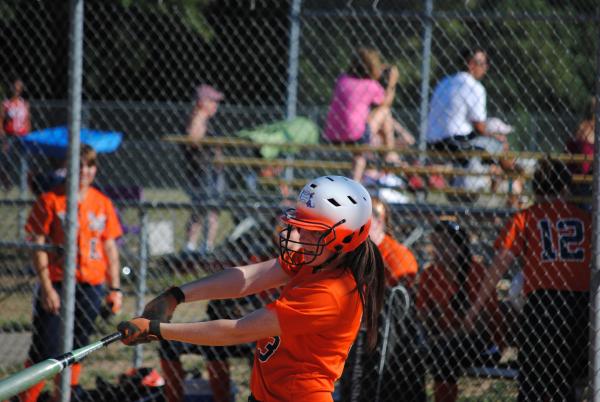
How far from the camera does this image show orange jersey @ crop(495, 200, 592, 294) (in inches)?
214

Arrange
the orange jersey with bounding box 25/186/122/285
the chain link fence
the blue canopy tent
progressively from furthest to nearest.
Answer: the blue canopy tent, the orange jersey with bounding box 25/186/122/285, the chain link fence

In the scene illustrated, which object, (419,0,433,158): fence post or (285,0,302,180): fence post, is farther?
(285,0,302,180): fence post

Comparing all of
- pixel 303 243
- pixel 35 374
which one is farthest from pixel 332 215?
pixel 35 374

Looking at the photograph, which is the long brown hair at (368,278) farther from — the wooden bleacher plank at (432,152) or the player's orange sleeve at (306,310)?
the wooden bleacher plank at (432,152)

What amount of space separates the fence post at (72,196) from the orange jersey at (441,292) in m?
2.15

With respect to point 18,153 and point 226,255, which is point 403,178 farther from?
point 18,153

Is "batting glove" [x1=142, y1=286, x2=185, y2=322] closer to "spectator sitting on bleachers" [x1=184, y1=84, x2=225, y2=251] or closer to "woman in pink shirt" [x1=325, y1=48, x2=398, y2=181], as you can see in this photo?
"woman in pink shirt" [x1=325, y1=48, x2=398, y2=181]

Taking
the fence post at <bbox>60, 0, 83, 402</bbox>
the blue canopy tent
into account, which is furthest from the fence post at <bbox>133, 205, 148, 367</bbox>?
the blue canopy tent

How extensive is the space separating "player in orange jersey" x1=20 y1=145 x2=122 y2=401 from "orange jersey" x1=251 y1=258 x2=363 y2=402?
234 centimetres

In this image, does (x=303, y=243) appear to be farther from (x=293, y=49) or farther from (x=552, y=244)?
(x=293, y=49)

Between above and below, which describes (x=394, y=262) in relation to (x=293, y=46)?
below

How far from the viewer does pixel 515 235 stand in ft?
18.4

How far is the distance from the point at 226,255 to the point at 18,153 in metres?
6.32

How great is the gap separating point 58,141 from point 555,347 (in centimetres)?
713
